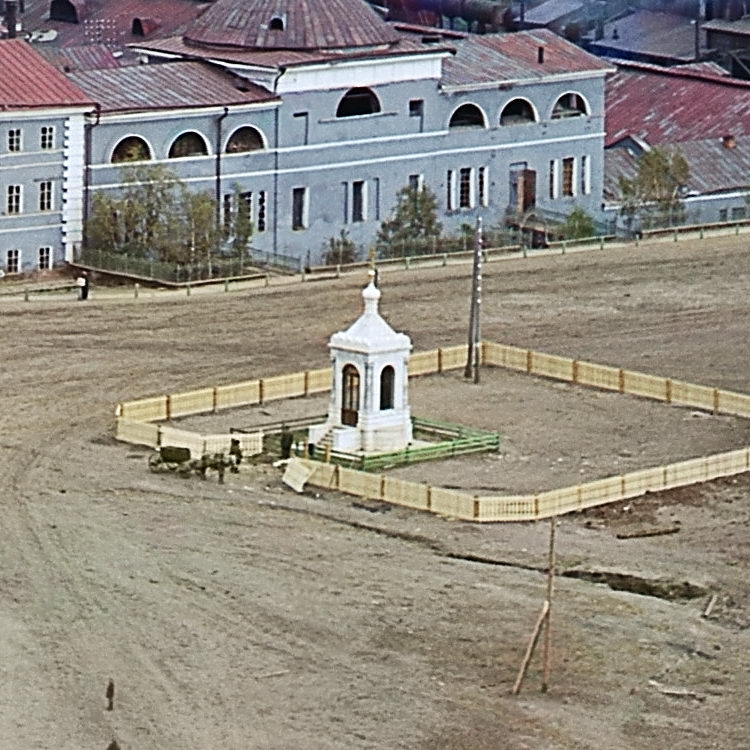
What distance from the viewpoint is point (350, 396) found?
51312 mm

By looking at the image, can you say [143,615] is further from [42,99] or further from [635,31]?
[635,31]

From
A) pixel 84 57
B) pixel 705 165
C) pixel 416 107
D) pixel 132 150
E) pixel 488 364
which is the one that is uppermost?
pixel 84 57

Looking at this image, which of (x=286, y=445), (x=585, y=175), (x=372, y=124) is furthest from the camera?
(x=585, y=175)

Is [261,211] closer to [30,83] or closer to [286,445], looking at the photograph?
[30,83]

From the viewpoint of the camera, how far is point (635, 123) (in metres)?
82.3

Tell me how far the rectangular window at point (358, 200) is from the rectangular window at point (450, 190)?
232 centimetres

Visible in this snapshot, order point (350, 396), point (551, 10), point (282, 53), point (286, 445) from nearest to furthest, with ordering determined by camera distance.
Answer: point (286, 445), point (350, 396), point (282, 53), point (551, 10)

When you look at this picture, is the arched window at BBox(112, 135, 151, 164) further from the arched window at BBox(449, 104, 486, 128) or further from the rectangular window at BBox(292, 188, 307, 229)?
the arched window at BBox(449, 104, 486, 128)

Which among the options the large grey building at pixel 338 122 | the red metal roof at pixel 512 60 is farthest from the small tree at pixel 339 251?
the red metal roof at pixel 512 60

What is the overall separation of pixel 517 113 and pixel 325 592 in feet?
109

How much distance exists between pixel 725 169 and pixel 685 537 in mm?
32061

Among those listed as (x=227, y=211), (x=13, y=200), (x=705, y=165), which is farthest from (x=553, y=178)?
(x=13, y=200)

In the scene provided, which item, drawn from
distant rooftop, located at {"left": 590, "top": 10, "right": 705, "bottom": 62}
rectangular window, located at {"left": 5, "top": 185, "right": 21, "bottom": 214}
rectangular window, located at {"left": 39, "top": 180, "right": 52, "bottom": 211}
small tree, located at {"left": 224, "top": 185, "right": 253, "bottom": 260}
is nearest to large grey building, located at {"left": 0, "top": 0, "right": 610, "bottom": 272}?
rectangular window, located at {"left": 39, "top": 180, "right": 52, "bottom": 211}

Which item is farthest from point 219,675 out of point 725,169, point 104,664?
point 725,169
